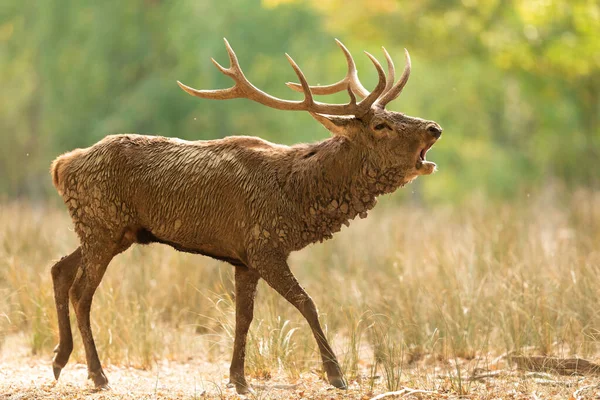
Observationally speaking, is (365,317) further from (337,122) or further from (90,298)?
(90,298)

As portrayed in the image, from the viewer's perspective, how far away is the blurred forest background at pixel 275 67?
66.3ft

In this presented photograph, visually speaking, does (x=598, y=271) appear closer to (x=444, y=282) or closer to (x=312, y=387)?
(x=444, y=282)

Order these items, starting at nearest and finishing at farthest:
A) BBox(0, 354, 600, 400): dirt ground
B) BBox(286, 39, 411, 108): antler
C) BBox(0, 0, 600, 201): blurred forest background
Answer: BBox(0, 354, 600, 400): dirt ground, BBox(286, 39, 411, 108): antler, BBox(0, 0, 600, 201): blurred forest background

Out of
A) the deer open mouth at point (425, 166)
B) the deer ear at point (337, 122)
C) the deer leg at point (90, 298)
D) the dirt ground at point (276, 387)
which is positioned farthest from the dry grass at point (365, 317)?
the deer ear at point (337, 122)

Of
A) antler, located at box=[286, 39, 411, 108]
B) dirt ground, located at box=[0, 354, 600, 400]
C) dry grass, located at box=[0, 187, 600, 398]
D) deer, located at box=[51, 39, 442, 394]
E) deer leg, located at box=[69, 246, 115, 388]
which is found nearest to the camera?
dirt ground, located at box=[0, 354, 600, 400]

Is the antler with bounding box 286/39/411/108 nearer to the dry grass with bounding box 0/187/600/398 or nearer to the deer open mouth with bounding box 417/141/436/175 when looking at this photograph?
the deer open mouth with bounding box 417/141/436/175

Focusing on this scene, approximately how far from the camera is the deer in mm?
5590

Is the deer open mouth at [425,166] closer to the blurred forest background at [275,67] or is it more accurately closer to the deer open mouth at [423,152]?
the deer open mouth at [423,152]

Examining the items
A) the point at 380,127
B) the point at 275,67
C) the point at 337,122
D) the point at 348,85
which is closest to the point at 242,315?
the point at 337,122

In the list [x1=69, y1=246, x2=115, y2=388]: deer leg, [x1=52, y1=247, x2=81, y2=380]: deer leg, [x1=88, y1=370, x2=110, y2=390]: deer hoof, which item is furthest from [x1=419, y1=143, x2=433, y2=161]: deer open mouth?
[x1=88, y1=370, x2=110, y2=390]: deer hoof

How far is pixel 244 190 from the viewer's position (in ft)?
18.8

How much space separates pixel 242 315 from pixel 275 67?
16.2 metres

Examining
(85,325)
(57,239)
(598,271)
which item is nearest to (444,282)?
(598,271)

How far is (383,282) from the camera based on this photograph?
886 centimetres
